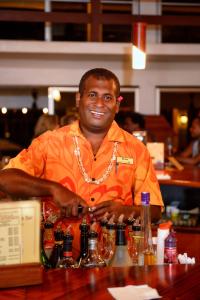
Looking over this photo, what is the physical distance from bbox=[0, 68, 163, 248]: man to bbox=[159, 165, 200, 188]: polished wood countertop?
2.28 m

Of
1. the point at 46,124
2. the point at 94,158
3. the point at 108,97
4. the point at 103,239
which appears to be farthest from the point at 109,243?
the point at 46,124

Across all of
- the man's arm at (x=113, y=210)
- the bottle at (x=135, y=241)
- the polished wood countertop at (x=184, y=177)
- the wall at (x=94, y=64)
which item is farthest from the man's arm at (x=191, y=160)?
the bottle at (x=135, y=241)

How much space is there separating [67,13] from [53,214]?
6039 millimetres

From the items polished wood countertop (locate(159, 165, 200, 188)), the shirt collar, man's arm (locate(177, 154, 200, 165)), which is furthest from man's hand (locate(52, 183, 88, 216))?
man's arm (locate(177, 154, 200, 165))

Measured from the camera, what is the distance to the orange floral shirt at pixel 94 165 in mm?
2273

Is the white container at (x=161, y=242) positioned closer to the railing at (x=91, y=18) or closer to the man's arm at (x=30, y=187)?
the man's arm at (x=30, y=187)

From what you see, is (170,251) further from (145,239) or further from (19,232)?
(19,232)

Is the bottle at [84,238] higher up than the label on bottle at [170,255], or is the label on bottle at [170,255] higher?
the bottle at [84,238]

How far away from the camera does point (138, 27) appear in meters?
5.65

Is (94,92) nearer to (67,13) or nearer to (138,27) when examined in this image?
(138,27)

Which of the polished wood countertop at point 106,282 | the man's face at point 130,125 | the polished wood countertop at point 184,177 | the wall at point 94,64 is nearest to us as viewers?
the polished wood countertop at point 106,282

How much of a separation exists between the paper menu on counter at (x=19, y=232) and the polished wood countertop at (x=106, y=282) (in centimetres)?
8

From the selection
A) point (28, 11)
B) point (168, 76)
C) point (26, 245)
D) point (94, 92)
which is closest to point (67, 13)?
point (28, 11)

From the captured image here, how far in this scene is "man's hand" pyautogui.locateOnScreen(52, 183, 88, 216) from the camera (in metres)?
1.87
